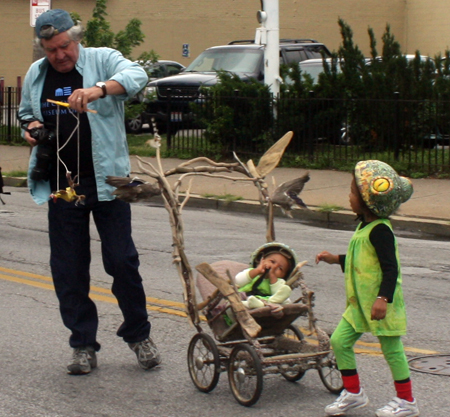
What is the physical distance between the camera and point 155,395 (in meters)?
4.56

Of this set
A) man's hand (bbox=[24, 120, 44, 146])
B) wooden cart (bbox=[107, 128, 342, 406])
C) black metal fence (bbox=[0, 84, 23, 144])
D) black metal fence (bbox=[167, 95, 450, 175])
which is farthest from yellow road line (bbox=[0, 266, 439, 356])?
black metal fence (bbox=[0, 84, 23, 144])

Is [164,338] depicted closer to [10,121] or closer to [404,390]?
[404,390]

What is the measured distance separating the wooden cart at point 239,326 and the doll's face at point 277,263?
0.06 metres

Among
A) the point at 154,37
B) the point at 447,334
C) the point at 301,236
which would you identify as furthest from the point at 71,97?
the point at 154,37

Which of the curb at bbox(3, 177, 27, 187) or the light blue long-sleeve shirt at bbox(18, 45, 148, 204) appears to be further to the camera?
the curb at bbox(3, 177, 27, 187)

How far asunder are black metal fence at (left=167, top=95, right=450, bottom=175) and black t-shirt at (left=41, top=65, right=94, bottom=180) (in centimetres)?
1025

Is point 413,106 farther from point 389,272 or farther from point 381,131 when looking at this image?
point 389,272

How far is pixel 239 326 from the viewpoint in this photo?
173 inches

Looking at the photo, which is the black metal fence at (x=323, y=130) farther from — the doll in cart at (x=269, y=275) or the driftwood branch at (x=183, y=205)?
the doll in cart at (x=269, y=275)

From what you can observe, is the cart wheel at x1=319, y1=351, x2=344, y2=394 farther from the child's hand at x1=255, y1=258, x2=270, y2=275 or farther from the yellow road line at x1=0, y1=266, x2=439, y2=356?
the yellow road line at x1=0, y1=266, x2=439, y2=356

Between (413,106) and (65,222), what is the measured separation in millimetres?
10573

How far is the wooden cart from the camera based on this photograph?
4238mm

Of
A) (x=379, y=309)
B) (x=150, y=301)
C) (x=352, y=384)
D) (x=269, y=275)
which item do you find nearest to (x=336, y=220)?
(x=150, y=301)

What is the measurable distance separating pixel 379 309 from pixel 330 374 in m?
0.81
